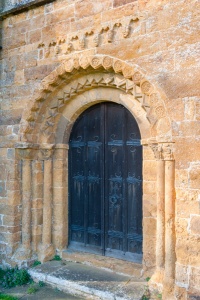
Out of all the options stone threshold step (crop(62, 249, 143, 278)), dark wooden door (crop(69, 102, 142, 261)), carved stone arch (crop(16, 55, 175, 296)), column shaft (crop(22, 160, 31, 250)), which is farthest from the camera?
column shaft (crop(22, 160, 31, 250))

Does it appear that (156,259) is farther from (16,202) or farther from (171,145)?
(16,202)

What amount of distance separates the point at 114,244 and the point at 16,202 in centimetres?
170

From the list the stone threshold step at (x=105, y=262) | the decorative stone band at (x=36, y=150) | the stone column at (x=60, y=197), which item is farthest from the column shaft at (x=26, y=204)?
the stone threshold step at (x=105, y=262)

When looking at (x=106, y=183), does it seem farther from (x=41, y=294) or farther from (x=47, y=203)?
(x=41, y=294)

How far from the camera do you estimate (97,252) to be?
14.5 feet

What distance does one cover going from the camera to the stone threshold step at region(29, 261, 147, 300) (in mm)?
3584

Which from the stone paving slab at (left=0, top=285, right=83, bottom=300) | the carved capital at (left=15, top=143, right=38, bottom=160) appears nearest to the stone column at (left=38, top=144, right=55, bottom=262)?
the carved capital at (left=15, top=143, right=38, bottom=160)

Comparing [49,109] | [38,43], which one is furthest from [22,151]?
[38,43]

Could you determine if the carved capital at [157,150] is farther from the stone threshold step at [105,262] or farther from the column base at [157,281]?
the stone threshold step at [105,262]

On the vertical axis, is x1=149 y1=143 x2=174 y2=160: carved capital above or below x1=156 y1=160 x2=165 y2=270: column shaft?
above

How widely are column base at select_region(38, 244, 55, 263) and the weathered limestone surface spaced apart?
1 centimetres

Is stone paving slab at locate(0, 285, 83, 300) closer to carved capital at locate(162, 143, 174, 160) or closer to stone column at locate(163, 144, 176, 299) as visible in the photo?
stone column at locate(163, 144, 176, 299)

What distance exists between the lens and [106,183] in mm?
4344

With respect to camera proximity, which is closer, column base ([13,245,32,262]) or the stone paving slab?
the stone paving slab
